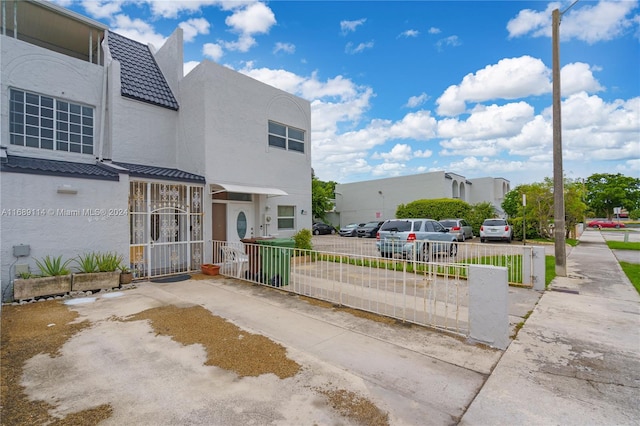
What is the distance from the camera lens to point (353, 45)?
40.5ft

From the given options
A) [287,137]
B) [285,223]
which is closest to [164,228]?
[285,223]

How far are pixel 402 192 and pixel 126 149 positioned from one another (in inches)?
1063

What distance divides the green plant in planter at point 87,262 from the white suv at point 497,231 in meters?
20.6

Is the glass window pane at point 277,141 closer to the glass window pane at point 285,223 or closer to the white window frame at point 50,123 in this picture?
the glass window pane at point 285,223

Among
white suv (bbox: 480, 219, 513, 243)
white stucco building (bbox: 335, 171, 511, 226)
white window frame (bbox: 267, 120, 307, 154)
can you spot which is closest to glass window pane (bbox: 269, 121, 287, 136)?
white window frame (bbox: 267, 120, 307, 154)

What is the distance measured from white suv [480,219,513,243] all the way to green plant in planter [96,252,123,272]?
2012 centimetres

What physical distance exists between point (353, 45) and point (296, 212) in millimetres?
7433

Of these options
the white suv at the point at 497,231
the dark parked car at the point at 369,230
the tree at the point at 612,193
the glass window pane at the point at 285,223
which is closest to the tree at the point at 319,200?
the dark parked car at the point at 369,230

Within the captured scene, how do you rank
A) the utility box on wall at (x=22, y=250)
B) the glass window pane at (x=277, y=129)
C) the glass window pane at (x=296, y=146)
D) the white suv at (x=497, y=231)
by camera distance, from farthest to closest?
the white suv at (x=497, y=231) → the glass window pane at (x=296, y=146) → the glass window pane at (x=277, y=129) → the utility box on wall at (x=22, y=250)

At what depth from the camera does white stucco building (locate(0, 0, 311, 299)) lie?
7.17m

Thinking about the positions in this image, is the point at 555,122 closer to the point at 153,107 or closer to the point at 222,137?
the point at 222,137

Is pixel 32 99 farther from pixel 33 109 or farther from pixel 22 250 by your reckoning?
pixel 22 250

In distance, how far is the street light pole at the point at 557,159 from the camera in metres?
9.11

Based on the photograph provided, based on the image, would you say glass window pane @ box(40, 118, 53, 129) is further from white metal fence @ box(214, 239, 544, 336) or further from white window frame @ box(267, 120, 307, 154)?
white window frame @ box(267, 120, 307, 154)
